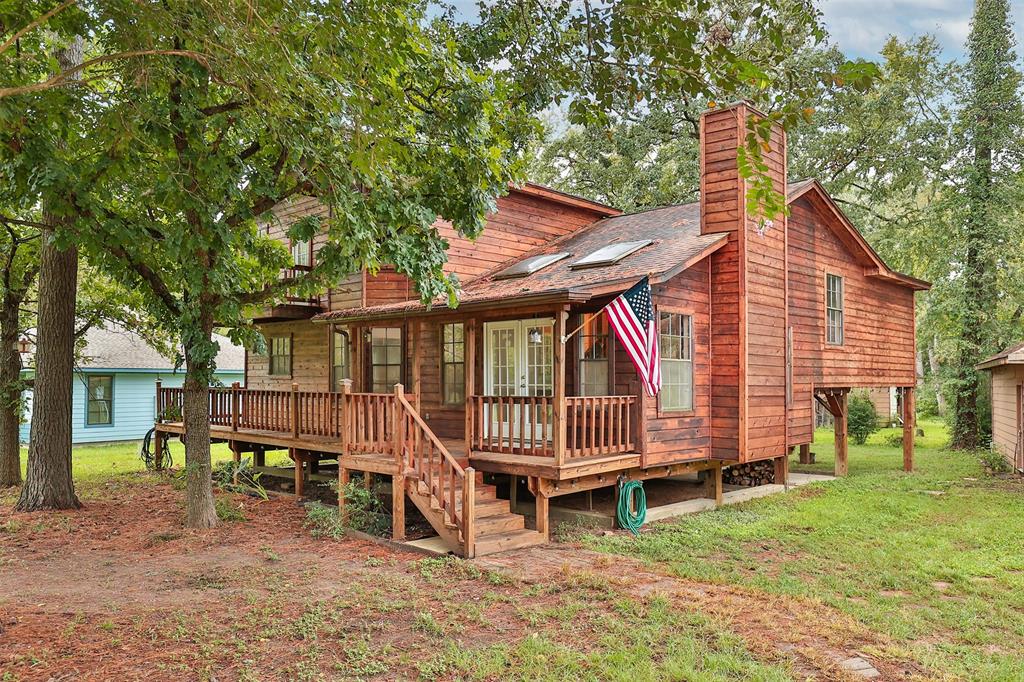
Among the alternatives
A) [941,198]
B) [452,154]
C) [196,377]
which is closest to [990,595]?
[452,154]

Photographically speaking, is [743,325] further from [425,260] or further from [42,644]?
[42,644]

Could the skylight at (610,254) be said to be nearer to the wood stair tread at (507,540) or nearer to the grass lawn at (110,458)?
the wood stair tread at (507,540)

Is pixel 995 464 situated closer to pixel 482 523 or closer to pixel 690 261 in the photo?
pixel 690 261

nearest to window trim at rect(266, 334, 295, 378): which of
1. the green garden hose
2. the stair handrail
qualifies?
the stair handrail

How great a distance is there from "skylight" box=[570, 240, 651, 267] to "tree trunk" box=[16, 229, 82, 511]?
8369 mm

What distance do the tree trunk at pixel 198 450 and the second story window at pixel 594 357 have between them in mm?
5512

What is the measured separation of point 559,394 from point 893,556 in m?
4.52

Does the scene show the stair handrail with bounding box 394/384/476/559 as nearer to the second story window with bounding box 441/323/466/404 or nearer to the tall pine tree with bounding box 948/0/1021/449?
the second story window with bounding box 441/323/466/404

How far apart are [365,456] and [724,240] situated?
21.9ft

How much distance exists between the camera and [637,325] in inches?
386

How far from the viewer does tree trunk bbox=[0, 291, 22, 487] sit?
47.4 ft

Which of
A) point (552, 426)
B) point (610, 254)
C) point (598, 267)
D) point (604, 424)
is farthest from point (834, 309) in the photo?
point (552, 426)

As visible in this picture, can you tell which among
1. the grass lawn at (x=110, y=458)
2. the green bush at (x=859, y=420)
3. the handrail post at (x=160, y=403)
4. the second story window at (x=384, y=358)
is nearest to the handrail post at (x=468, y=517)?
the second story window at (x=384, y=358)

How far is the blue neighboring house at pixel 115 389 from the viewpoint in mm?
24938
